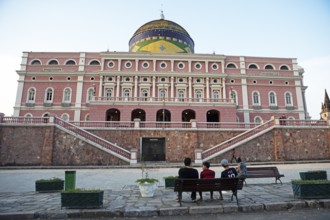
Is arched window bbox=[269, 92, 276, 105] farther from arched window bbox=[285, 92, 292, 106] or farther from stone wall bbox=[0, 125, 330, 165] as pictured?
stone wall bbox=[0, 125, 330, 165]

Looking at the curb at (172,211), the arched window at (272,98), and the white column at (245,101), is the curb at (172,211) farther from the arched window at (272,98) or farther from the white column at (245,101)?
the arched window at (272,98)

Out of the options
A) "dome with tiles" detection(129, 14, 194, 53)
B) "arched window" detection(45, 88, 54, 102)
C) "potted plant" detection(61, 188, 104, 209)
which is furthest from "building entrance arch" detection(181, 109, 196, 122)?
"potted plant" detection(61, 188, 104, 209)

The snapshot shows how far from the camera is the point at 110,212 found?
525cm

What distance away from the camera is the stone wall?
18.0 metres

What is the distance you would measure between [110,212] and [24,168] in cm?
1528

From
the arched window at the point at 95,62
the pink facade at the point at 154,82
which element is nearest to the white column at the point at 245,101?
the pink facade at the point at 154,82

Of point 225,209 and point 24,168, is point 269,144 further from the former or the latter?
point 24,168

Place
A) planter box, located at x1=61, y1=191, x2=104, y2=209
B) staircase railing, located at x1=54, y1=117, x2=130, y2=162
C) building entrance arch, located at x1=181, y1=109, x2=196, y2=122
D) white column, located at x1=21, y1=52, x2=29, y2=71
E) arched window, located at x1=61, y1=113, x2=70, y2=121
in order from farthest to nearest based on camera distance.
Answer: white column, located at x1=21, y1=52, x2=29, y2=71 → arched window, located at x1=61, y1=113, x2=70, y2=121 → building entrance arch, located at x1=181, y1=109, x2=196, y2=122 → staircase railing, located at x1=54, y1=117, x2=130, y2=162 → planter box, located at x1=61, y1=191, x2=104, y2=209

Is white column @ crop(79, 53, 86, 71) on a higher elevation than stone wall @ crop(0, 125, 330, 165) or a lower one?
higher

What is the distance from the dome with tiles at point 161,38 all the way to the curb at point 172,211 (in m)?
34.3

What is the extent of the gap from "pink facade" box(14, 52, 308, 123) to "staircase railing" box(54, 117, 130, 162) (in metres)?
11.6

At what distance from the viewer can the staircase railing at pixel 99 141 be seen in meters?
17.9

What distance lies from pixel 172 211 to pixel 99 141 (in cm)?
1416

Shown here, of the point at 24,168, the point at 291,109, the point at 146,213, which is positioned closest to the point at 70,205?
the point at 146,213
